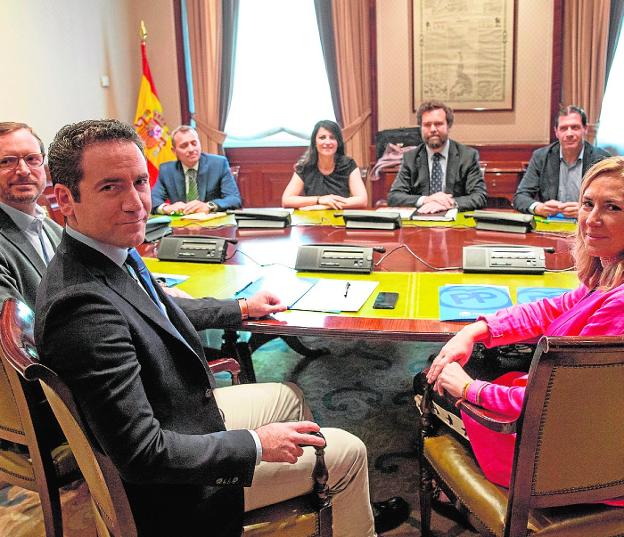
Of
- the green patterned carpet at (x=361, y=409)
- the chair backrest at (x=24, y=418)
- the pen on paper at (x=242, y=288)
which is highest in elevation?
the pen on paper at (x=242, y=288)

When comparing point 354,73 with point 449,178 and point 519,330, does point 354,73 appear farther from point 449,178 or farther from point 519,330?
point 519,330

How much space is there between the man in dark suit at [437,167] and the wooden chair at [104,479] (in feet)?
8.24

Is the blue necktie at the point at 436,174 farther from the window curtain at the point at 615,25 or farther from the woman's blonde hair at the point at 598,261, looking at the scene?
the window curtain at the point at 615,25

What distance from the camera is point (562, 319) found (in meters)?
1.62

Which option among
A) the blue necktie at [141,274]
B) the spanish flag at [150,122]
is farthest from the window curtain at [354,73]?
the blue necktie at [141,274]

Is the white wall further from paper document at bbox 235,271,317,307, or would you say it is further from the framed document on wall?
paper document at bbox 235,271,317,307

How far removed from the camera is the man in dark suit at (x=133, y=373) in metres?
1.15

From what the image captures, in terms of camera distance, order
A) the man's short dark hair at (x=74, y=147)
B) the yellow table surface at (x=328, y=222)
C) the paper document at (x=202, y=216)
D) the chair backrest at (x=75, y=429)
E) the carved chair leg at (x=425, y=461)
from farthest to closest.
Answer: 1. the paper document at (x=202, y=216)
2. the yellow table surface at (x=328, y=222)
3. the carved chair leg at (x=425, y=461)
4. the man's short dark hair at (x=74, y=147)
5. the chair backrest at (x=75, y=429)

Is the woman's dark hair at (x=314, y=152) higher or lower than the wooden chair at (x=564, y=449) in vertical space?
higher

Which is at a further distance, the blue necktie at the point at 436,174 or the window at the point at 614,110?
the window at the point at 614,110

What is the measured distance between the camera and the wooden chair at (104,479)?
1159 millimetres

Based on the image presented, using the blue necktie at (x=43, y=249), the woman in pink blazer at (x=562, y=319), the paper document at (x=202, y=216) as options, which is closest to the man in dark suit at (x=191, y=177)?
the paper document at (x=202, y=216)

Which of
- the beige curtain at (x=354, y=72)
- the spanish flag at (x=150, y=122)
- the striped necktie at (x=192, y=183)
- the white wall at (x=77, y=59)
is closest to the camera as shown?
the striped necktie at (x=192, y=183)

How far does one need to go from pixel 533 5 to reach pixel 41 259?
481cm
